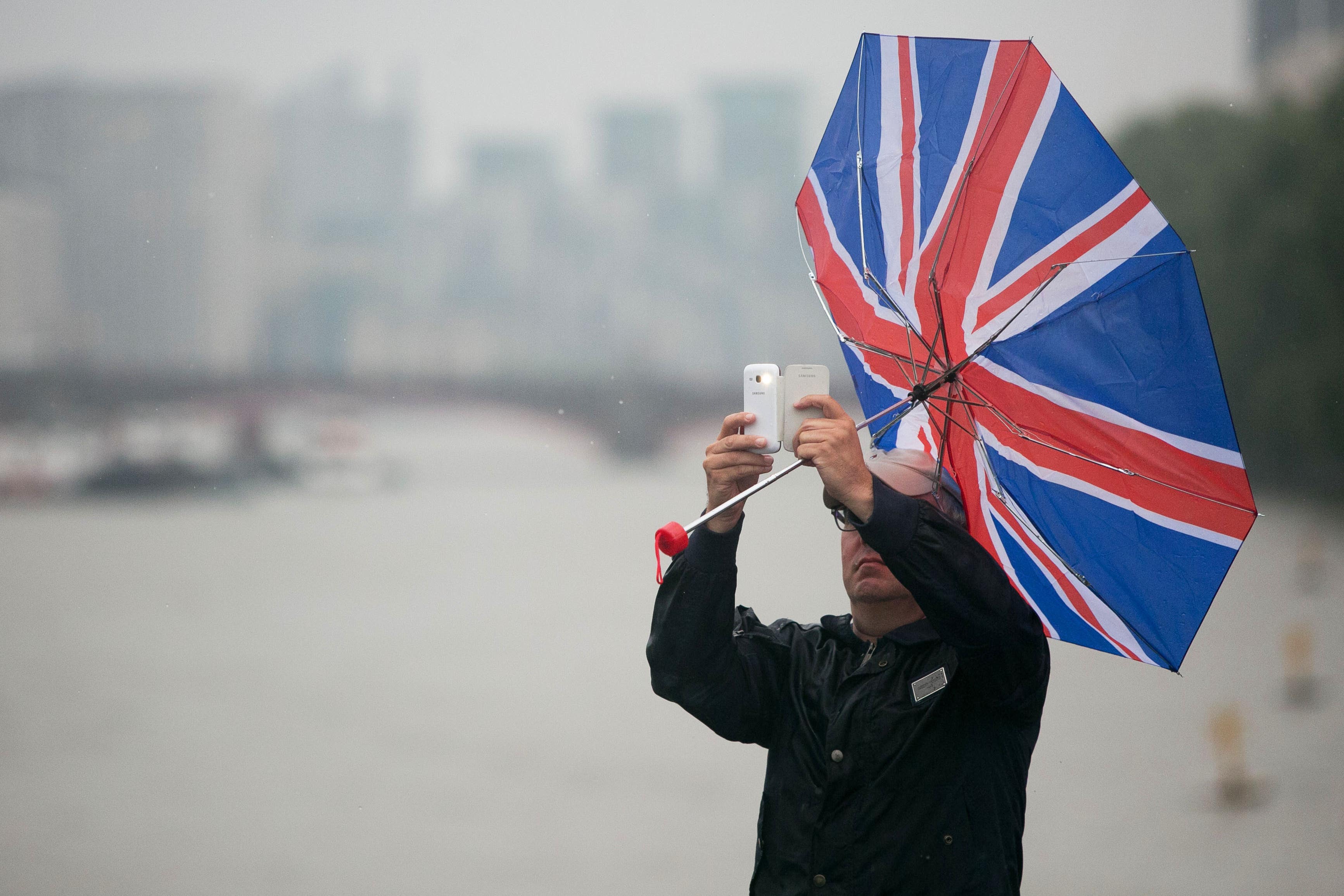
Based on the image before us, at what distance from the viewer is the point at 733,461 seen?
1.16m

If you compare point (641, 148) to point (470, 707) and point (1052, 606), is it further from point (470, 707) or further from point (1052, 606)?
point (1052, 606)

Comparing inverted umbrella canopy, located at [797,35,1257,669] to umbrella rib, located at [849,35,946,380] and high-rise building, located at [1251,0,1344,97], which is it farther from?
high-rise building, located at [1251,0,1344,97]

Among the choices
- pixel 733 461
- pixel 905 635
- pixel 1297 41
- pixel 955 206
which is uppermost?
pixel 1297 41

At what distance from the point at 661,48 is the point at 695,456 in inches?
44.6

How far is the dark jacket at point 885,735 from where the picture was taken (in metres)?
1.16

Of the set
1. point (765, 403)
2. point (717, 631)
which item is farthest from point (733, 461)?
point (717, 631)

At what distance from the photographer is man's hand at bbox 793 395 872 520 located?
103 cm

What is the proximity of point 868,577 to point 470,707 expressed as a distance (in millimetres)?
1888

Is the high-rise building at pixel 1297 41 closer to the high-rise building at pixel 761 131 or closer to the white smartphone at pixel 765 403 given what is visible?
the high-rise building at pixel 761 131

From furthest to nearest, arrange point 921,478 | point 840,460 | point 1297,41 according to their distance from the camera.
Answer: point 1297,41
point 921,478
point 840,460

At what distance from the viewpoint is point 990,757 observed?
1204 mm

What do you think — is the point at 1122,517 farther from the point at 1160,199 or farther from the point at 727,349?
the point at 1160,199

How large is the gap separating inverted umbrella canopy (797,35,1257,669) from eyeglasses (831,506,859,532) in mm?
175

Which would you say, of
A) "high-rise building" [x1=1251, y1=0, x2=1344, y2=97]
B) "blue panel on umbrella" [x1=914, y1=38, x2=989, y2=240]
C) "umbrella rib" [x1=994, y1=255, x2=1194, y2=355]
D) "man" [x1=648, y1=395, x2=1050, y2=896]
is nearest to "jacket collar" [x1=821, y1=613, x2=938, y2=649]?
"man" [x1=648, y1=395, x2=1050, y2=896]
